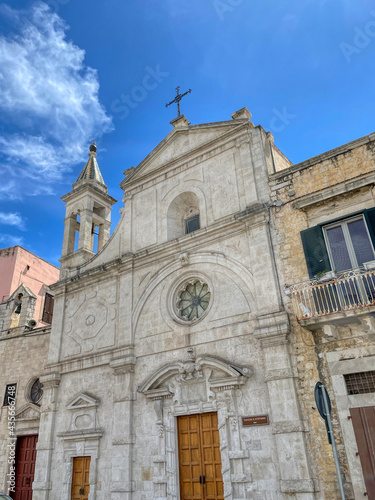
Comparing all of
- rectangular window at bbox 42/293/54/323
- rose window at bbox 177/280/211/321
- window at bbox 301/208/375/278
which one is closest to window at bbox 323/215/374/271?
window at bbox 301/208/375/278

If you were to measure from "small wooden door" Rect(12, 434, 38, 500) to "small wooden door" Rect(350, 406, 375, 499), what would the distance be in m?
11.5

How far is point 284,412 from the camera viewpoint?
9.47 meters

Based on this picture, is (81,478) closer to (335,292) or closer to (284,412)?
(284,412)

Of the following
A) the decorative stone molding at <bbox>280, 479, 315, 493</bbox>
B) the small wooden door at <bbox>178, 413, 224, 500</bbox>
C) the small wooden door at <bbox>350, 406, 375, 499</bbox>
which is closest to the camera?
the small wooden door at <bbox>350, 406, 375, 499</bbox>

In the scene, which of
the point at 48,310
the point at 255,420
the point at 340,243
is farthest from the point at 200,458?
the point at 48,310

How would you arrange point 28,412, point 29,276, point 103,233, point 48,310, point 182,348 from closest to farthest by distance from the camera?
point 182,348 → point 28,412 → point 103,233 → point 48,310 → point 29,276

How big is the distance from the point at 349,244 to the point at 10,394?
14155 millimetres

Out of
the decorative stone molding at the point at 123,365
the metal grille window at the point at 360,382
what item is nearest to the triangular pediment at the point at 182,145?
the decorative stone molding at the point at 123,365

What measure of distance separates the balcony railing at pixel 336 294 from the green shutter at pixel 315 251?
44 centimetres

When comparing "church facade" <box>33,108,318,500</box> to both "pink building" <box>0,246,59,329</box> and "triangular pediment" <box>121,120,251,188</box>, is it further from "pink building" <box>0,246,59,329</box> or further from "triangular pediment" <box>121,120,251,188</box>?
"pink building" <box>0,246,59,329</box>

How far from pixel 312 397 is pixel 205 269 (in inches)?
186

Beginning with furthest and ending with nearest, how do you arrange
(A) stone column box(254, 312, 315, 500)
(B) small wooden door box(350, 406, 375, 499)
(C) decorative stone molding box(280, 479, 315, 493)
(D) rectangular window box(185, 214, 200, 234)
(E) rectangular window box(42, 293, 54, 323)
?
1. (E) rectangular window box(42, 293, 54, 323)
2. (D) rectangular window box(185, 214, 200, 234)
3. (A) stone column box(254, 312, 315, 500)
4. (C) decorative stone molding box(280, 479, 315, 493)
5. (B) small wooden door box(350, 406, 375, 499)

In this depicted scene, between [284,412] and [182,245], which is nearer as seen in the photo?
[284,412]

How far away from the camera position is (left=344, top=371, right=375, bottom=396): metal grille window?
29.3 feet
